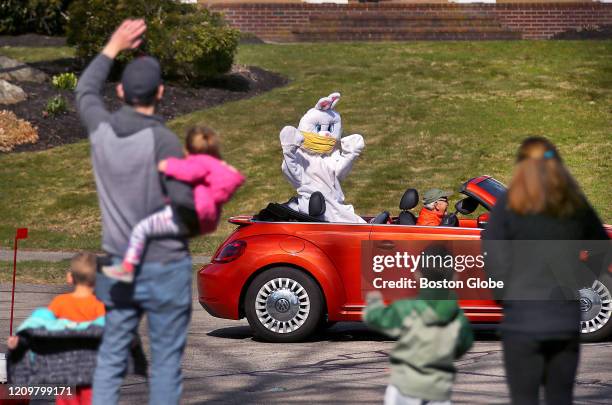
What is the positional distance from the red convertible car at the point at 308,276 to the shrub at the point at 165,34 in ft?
46.8

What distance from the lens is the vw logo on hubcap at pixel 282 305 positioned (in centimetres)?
1120

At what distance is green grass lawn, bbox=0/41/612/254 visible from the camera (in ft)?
69.6

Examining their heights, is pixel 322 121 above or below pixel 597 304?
above

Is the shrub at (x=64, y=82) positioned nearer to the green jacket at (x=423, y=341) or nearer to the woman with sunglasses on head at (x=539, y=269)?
the green jacket at (x=423, y=341)

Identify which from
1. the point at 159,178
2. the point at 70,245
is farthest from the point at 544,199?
the point at 70,245

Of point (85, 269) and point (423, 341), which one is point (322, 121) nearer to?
point (85, 269)

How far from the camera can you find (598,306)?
11.0m

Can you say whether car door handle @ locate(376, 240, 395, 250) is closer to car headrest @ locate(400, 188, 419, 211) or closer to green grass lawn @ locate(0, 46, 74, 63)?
car headrest @ locate(400, 188, 419, 211)

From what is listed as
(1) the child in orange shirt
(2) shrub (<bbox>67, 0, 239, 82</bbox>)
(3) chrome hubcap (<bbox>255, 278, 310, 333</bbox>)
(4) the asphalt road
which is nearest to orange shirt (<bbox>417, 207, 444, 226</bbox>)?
(4) the asphalt road

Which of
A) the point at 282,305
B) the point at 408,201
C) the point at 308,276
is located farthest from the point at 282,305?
the point at 408,201

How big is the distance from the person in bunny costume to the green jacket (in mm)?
6163

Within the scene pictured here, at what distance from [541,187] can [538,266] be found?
359mm

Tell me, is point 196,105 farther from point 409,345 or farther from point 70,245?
point 409,345

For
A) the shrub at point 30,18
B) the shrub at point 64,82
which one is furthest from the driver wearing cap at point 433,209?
the shrub at point 30,18
